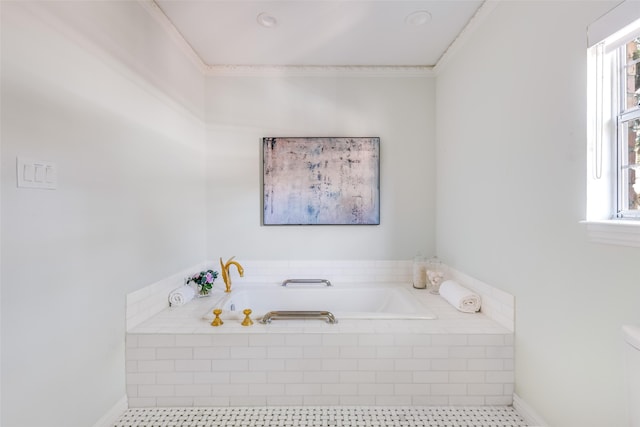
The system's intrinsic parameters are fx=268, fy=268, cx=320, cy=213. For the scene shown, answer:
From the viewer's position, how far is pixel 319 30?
1.91 meters

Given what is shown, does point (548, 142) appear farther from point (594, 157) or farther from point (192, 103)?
point (192, 103)

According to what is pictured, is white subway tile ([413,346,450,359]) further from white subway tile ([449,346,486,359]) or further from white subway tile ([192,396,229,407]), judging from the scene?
white subway tile ([192,396,229,407])

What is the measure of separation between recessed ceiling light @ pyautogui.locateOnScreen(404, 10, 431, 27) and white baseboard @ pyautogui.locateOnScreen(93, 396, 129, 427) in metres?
2.89

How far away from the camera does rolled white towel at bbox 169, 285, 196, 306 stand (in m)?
1.87

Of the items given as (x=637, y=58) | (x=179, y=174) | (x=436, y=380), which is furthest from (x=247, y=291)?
(x=637, y=58)

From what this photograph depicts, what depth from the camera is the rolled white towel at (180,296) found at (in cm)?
187

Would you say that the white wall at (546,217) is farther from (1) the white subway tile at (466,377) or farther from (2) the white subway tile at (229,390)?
(2) the white subway tile at (229,390)

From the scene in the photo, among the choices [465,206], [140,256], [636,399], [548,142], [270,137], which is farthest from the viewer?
[270,137]

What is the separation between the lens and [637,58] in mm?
996

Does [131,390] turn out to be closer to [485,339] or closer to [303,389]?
[303,389]

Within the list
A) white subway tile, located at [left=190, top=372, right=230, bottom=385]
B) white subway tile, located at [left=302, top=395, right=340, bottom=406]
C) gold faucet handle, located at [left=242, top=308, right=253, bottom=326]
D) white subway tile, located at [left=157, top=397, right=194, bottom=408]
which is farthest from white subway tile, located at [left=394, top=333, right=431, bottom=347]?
white subway tile, located at [left=157, top=397, right=194, bottom=408]

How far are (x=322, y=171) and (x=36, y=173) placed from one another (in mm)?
1780

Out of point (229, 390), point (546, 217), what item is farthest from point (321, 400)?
point (546, 217)

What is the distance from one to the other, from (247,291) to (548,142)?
222 centimetres
